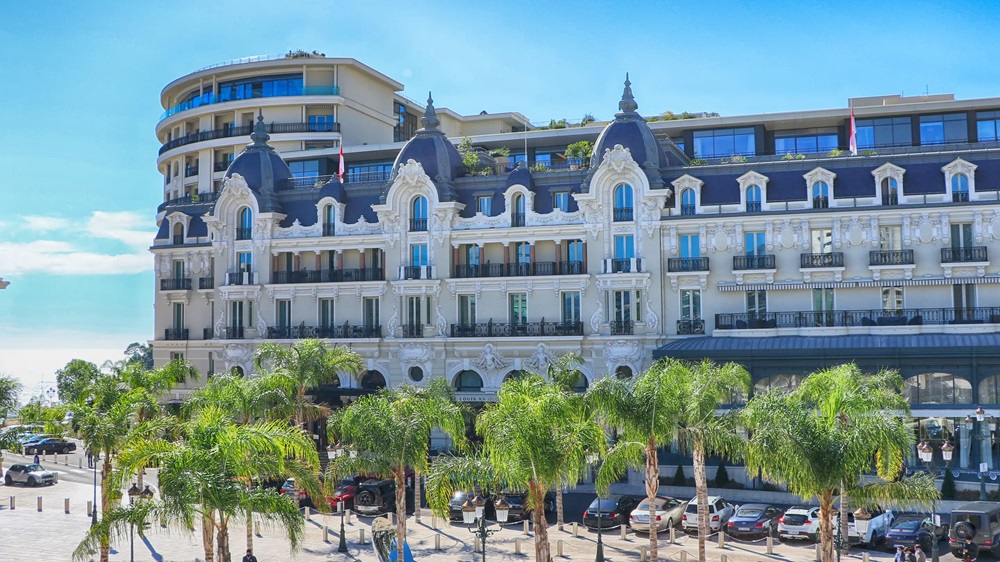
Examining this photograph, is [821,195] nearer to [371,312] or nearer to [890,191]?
[890,191]

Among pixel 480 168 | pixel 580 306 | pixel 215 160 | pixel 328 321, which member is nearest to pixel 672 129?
pixel 480 168

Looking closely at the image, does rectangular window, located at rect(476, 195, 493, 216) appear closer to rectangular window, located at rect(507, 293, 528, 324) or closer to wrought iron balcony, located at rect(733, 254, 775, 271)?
rectangular window, located at rect(507, 293, 528, 324)

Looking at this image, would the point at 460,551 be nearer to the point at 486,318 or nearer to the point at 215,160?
the point at 486,318

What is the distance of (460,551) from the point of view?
42.6 m

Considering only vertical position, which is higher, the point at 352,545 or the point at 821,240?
the point at 821,240

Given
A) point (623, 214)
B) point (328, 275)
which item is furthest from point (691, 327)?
point (328, 275)

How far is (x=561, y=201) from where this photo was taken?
2505 inches

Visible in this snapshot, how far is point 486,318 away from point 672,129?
2388cm

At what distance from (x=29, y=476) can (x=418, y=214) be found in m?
27.1

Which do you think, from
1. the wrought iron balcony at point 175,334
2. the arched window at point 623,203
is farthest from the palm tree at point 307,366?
the wrought iron balcony at point 175,334

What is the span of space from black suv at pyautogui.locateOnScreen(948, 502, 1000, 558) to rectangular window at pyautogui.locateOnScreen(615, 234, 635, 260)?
A: 1009 inches

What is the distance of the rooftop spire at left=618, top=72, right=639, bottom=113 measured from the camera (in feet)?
206

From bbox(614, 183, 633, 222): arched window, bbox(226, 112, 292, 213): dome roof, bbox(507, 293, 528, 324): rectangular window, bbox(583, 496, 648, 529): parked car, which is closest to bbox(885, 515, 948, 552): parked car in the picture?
bbox(583, 496, 648, 529): parked car

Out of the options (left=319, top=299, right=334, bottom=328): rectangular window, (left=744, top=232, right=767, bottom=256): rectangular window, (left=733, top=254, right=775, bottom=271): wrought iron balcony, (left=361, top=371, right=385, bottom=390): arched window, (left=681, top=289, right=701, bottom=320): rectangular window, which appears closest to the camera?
(left=733, top=254, right=775, bottom=271): wrought iron balcony
